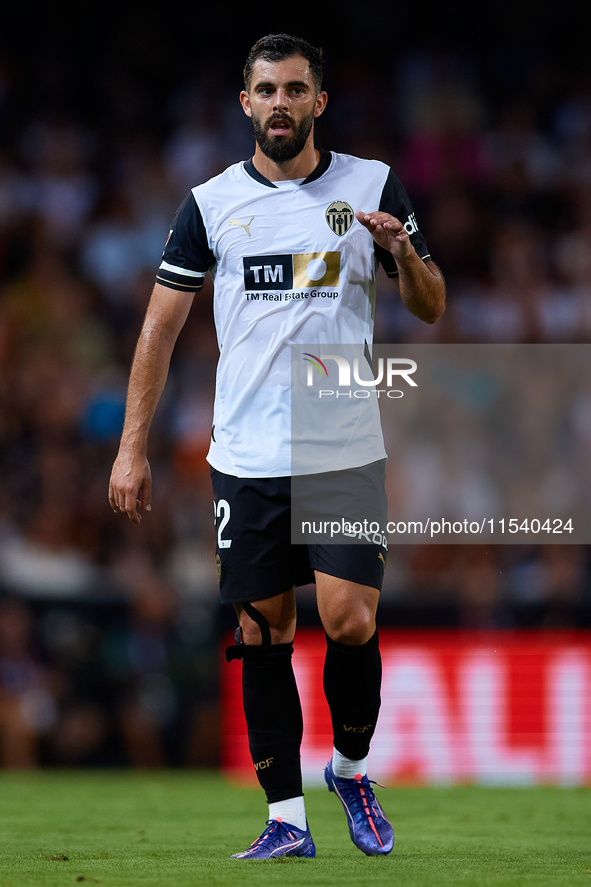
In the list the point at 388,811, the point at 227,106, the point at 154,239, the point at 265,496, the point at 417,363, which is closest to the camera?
the point at 265,496

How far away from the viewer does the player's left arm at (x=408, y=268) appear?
3600mm

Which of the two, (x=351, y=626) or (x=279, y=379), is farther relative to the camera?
(x=279, y=379)

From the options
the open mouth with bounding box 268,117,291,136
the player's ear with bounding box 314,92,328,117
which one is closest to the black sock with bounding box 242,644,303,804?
the open mouth with bounding box 268,117,291,136

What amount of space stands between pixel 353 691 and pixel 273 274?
1.37 m

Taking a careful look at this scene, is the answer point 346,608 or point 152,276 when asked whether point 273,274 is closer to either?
point 346,608

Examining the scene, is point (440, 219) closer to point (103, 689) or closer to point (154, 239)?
point (154, 239)

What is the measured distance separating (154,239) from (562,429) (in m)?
3.76

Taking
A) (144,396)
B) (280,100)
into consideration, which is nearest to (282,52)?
(280,100)

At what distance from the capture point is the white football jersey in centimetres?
380

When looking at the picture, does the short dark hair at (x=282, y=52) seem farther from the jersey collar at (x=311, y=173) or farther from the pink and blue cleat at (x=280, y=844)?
the pink and blue cleat at (x=280, y=844)

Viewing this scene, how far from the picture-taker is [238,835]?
448 cm

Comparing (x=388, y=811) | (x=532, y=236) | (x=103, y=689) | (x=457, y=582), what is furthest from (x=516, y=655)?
(x=532, y=236)

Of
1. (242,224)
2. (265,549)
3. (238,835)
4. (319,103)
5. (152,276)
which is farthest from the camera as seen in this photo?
(152,276)

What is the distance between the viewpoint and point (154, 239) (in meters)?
9.92
